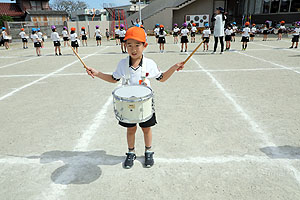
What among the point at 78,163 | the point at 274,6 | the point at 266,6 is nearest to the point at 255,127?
the point at 78,163

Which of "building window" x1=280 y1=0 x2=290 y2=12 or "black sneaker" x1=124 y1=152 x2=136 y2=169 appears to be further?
"building window" x1=280 y1=0 x2=290 y2=12

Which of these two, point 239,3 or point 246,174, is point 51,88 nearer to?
point 246,174

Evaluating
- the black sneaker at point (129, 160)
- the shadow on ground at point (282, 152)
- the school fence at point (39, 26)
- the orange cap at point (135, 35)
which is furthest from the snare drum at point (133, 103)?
the school fence at point (39, 26)

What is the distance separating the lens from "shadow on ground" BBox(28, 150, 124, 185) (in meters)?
2.75

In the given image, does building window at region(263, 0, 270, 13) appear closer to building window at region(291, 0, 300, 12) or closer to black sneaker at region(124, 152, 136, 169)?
building window at region(291, 0, 300, 12)

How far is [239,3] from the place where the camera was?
36.6m

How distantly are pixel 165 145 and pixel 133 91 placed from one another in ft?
4.21

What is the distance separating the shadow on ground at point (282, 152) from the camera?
3.06 metres

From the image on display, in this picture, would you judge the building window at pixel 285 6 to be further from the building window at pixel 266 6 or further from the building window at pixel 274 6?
the building window at pixel 266 6

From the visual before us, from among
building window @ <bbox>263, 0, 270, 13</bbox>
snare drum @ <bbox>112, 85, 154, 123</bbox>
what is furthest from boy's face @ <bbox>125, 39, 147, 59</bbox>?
building window @ <bbox>263, 0, 270, 13</bbox>

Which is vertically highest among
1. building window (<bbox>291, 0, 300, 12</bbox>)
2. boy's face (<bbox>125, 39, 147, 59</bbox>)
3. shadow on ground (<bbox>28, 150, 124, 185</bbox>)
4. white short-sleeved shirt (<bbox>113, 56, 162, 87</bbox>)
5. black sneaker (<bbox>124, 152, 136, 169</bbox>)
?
building window (<bbox>291, 0, 300, 12</bbox>)

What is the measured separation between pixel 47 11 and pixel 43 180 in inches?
1896

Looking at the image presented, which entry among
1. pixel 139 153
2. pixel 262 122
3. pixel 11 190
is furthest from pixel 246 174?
pixel 11 190

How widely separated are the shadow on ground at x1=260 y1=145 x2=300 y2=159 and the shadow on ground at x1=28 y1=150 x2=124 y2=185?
2.07m
